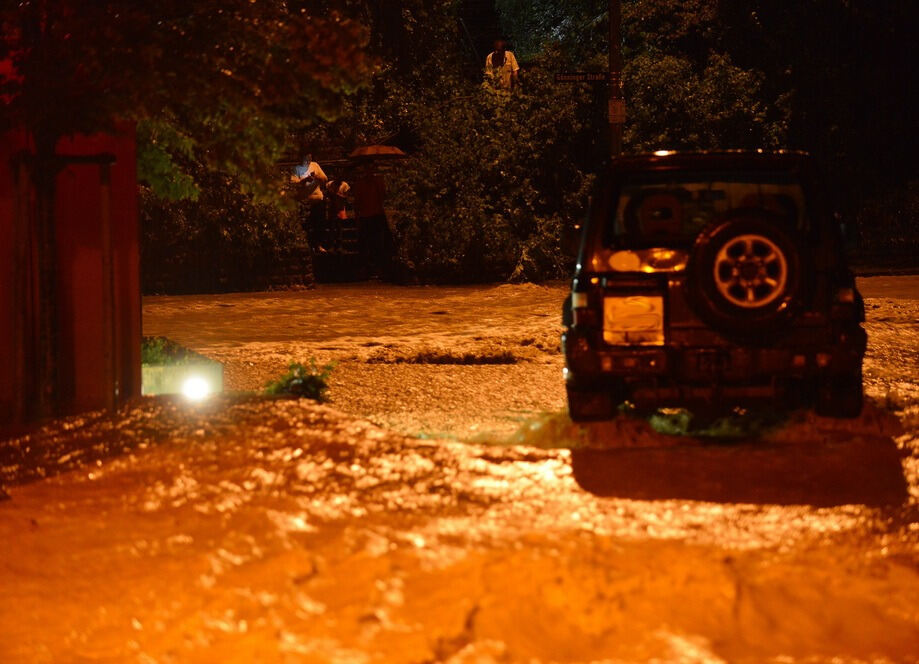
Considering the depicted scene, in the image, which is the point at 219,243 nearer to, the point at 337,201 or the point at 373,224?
the point at 373,224

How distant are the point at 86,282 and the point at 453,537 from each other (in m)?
4.39

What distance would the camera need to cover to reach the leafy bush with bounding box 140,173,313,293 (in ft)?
71.4

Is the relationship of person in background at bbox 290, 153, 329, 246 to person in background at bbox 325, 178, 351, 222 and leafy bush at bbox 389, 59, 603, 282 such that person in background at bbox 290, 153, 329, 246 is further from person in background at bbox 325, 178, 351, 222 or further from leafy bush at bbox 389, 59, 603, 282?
leafy bush at bbox 389, 59, 603, 282

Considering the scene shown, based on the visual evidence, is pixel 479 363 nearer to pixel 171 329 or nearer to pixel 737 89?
pixel 171 329

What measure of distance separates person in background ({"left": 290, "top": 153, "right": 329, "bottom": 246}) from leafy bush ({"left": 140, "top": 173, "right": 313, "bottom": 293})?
1701 millimetres

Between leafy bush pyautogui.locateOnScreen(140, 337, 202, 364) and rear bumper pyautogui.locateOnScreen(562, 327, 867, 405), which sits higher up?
rear bumper pyautogui.locateOnScreen(562, 327, 867, 405)

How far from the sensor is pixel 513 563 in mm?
5141

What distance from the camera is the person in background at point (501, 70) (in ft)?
80.6

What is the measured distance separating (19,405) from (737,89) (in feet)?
59.9

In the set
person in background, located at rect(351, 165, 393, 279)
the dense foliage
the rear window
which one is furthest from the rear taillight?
person in background, located at rect(351, 165, 393, 279)

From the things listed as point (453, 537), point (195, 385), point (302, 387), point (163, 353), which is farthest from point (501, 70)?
point (453, 537)

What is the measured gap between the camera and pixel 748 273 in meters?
6.93

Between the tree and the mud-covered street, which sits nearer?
the mud-covered street

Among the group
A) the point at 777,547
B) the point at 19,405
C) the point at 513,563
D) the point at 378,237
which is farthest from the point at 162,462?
the point at 378,237
